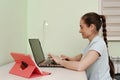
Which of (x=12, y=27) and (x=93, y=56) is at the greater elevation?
(x=12, y=27)

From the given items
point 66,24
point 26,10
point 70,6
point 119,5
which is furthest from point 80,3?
point 26,10

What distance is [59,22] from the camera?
2.69 m

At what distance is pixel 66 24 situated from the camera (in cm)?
268

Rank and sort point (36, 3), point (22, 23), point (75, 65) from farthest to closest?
point (36, 3) < point (22, 23) < point (75, 65)

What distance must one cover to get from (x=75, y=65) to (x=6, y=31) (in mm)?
746

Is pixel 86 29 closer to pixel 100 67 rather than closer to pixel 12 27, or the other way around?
pixel 100 67

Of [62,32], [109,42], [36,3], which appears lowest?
[109,42]

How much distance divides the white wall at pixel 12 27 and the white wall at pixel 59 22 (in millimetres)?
139

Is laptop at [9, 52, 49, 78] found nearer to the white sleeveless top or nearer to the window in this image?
the white sleeveless top

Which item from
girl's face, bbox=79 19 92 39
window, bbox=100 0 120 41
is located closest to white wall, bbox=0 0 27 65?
girl's face, bbox=79 19 92 39

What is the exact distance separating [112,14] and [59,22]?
0.65m

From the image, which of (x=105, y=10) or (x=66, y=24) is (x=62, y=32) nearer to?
(x=66, y=24)

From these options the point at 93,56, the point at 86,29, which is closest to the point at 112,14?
the point at 86,29

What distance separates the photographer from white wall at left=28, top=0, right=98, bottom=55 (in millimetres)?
2668
